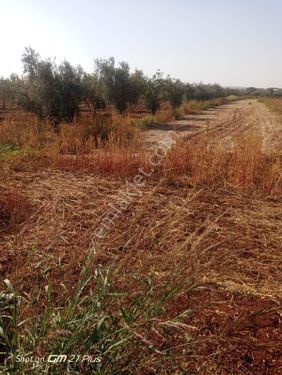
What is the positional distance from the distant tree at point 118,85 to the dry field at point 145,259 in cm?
1311

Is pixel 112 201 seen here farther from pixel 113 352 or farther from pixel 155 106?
pixel 155 106

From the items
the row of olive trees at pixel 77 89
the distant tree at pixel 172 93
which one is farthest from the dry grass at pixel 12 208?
the distant tree at pixel 172 93

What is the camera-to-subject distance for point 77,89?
44.3ft

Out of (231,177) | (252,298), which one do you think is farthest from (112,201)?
(252,298)

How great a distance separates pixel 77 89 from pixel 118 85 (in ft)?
19.6

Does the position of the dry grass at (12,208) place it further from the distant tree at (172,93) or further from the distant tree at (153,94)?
the distant tree at (172,93)

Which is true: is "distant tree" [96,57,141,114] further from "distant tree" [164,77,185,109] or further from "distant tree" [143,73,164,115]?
"distant tree" [164,77,185,109]

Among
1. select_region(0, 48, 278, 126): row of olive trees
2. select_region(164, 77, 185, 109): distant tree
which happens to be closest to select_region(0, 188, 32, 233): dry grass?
select_region(0, 48, 278, 126): row of olive trees

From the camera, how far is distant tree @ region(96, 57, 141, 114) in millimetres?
19016

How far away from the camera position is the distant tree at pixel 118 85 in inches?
749

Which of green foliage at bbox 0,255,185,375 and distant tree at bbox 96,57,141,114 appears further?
distant tree at bbox 96,57,141,114

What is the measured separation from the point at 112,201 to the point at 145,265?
2.71 m

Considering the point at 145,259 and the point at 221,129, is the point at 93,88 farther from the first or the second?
the point at 145,259

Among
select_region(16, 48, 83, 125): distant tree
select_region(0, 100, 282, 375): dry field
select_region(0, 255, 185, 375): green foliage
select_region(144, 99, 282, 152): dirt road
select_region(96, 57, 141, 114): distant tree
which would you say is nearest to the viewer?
select_region(0, 255, 185, 375): green foliage
